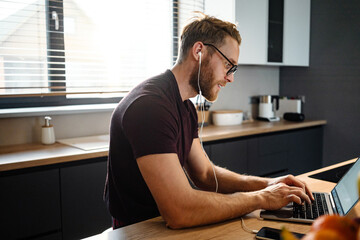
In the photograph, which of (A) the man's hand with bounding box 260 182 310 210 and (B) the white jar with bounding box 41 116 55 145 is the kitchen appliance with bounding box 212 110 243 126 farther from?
(A) the man's hand with bounding box 260 182 310 210

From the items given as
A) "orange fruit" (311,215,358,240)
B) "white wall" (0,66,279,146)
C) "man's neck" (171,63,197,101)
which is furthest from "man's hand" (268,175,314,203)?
"white wall" (0,66,279,146)

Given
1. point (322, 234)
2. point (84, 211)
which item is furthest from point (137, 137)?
point (84, 211)

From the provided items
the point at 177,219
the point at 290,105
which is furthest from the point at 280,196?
the point at 290,105

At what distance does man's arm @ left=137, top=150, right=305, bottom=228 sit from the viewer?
1.07 metres

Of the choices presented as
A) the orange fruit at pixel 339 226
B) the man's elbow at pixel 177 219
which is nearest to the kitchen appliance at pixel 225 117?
the man's elbow at pixel 177 219

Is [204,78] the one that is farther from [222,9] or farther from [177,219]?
[222,9]

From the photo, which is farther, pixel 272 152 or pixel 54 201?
pixel 272 152

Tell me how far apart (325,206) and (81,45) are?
1964 mm

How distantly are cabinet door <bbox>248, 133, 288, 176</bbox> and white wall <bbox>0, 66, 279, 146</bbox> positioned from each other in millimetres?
579

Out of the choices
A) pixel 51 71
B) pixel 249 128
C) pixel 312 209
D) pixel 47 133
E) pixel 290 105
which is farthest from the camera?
pixel 290 105

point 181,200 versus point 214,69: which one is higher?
point 214,69

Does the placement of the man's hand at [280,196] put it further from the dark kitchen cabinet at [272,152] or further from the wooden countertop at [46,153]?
the dark kitchen cabinet at [272,152]

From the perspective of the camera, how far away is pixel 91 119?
2557 millimetres

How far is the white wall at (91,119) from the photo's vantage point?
221 cm
